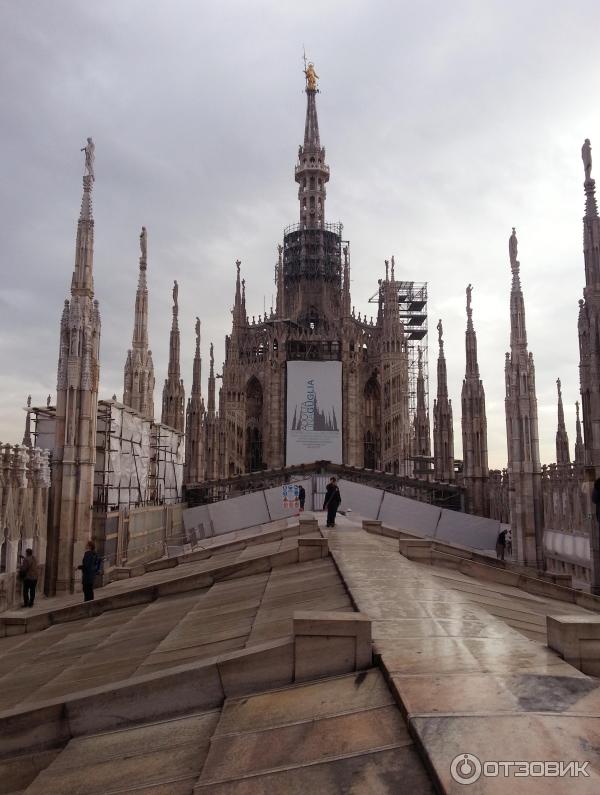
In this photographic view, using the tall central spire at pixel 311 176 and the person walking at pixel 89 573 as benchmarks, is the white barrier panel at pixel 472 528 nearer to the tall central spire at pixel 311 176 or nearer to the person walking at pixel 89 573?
the person walking at pixel 89 573

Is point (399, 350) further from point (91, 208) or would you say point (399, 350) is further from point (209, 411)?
point (91, 208)

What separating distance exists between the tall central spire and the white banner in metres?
18.8

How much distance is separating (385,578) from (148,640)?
8.99 ft

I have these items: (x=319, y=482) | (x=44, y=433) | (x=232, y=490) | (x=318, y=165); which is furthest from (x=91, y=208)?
(x=318, y=165)

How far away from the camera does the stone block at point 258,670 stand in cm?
403

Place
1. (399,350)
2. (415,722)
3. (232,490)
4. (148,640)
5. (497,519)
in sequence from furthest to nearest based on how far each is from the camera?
(399,350) < (232,490) < (497,519) < (148,640) < (415,722)

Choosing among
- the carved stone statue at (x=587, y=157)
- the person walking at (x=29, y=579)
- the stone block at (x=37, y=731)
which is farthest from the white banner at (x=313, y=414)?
the stone block at (x=37, y=731)

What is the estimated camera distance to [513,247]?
25.2 meters

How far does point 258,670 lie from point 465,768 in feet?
5.87

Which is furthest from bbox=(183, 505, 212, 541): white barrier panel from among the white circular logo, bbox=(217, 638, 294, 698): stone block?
the white circular logo

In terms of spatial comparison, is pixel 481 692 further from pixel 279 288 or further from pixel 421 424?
pixel 421 424

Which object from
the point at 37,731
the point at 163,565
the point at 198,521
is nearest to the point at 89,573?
the point at 163,565

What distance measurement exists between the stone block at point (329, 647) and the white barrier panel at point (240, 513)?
960 inches

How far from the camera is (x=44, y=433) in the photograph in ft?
73.5
